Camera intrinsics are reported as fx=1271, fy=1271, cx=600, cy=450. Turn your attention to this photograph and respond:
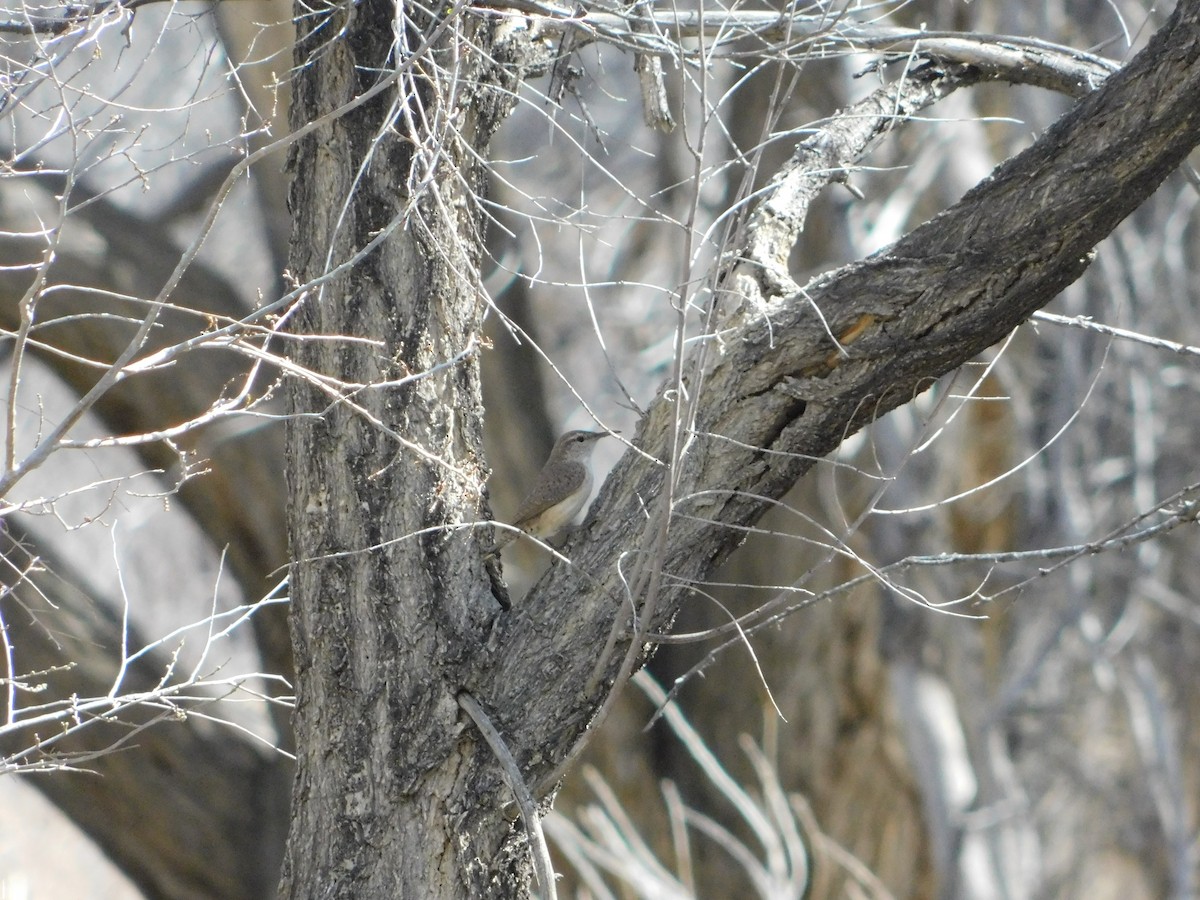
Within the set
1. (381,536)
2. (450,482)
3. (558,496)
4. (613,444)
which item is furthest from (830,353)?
(613,444)

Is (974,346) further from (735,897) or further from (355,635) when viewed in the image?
(735,897)

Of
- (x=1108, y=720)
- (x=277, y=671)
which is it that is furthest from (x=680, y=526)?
(x=1108, y=720)

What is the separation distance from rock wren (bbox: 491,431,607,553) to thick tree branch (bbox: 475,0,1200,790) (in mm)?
1932

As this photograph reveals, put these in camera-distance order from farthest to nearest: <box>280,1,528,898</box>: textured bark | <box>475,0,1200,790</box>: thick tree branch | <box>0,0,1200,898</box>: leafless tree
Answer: <box>280,1,528,898</box>: textured bark, <box>0,0,1200,898</box>: leafless tree, <box>475,0,1200,790</box>: thick tree branch

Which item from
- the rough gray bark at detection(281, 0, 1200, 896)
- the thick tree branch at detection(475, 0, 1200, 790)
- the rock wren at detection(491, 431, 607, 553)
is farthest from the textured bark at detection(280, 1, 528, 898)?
the rock wren at detection(491, 431, 607, 553)

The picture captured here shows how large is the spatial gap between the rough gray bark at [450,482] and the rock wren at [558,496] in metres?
1.81

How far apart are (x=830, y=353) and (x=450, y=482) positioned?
913mm

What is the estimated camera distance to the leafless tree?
253cm

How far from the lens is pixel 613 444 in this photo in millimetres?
10086

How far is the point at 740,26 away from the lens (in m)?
2.91

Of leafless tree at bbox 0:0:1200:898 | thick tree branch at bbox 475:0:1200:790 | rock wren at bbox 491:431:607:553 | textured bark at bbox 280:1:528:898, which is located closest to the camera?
thick tree branch at bbox 475:0:1200:790

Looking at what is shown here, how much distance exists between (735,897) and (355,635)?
587 centimetres

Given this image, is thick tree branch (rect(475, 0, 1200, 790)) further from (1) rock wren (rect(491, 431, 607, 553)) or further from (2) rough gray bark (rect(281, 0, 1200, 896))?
(1) rock wren (rect(491, 431, 607, 553))

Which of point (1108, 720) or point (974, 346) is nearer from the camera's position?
point (974, 346)
